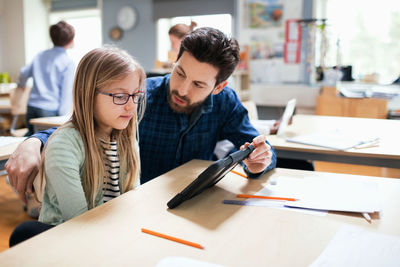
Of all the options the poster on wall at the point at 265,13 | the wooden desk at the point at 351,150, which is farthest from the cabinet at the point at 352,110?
the wooden desk at the point at 351,150

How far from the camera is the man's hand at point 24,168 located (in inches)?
41.3

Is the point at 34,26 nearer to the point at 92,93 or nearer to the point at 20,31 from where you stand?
the point at 20,31

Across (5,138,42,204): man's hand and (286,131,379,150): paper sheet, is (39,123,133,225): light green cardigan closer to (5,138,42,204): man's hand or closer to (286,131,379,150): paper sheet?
(5,138,42,204): man's hand

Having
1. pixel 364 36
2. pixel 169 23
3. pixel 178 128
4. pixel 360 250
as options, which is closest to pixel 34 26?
pixel 169 23

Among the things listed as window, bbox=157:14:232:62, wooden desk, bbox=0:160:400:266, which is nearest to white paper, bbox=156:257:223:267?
wooden desk, bbox=0:160:400:266

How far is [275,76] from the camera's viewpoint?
4.71 metres

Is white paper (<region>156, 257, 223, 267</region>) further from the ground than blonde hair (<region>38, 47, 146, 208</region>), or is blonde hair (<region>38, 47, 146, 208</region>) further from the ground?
blonde hair (<region>38, 47, 146, 208</region>)

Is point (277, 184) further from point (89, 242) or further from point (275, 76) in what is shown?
point (275, 76)

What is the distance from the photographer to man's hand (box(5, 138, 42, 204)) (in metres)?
1.05

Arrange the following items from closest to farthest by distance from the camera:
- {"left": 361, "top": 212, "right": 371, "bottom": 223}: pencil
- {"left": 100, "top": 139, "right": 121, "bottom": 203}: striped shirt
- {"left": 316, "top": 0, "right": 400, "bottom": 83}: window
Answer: {"left": 361, "top": 212, "right": 371, "bottom": 223}: pencil, {"left": 100, "top": 139, "right": 121, "bottom": 203}: striped shirt, {"left": 316, "top": 0, "right": 400, "bottom": 83}: window

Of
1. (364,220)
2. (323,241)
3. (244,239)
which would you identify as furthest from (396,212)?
(244,239)

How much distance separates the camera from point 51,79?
3.31 m

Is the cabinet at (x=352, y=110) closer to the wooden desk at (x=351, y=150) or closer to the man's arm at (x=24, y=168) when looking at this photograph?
the wooden desk at (x=351, y=150)

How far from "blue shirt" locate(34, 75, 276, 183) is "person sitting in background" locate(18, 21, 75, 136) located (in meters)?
1.96
